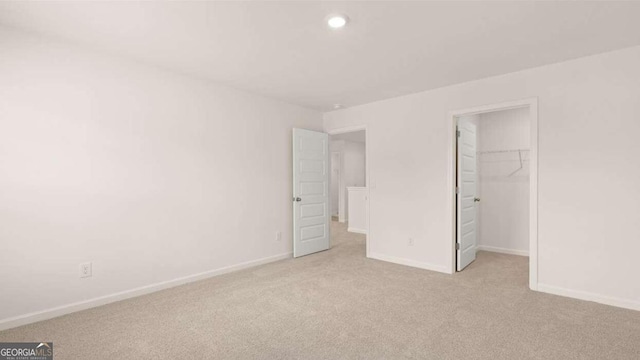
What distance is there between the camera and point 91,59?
9.12 feet

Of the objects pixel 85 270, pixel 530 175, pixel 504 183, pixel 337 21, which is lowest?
pixel 85 270

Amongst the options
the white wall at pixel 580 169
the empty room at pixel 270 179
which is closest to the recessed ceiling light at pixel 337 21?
the empty room at pixel 270 179

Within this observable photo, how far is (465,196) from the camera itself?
13.3ft

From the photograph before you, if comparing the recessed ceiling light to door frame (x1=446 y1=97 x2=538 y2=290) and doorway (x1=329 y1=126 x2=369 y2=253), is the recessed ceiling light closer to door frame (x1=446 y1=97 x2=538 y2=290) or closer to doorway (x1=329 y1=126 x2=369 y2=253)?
door frame (x1=446 y1=97 x2=538 y2=290)

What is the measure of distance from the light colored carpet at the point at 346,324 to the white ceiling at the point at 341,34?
2.37 metres

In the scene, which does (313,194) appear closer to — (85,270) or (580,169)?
A: (85,270)

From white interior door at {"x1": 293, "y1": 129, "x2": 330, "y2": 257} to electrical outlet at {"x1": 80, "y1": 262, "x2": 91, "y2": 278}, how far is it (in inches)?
98.1

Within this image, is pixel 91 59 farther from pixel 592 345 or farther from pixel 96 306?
pixel 592 345

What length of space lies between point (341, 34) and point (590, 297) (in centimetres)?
339

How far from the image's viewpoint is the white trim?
272cm

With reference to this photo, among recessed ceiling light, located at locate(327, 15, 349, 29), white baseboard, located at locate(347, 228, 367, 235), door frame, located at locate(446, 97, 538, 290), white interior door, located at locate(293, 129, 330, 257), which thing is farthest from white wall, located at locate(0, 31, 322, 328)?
white baseboard, located at locate(347, 228, 367, 235)

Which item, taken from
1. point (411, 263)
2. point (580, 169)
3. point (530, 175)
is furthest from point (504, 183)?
point (411, 263)

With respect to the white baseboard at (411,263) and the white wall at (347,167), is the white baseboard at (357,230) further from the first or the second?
the white baseboard at (411,263)

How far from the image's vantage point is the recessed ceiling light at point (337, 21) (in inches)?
86.8
